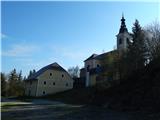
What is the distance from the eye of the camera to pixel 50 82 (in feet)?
188

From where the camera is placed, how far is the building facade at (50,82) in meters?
55.8

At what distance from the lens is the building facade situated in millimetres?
55781

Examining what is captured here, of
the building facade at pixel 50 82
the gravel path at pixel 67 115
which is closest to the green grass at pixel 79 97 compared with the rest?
the building facade at pixel 50 82

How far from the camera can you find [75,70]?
115m

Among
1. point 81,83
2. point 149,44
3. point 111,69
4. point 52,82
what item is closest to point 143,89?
point 149,44

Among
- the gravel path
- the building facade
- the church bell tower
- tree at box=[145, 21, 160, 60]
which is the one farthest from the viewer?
the church bell tower

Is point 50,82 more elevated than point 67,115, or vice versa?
point 50,82

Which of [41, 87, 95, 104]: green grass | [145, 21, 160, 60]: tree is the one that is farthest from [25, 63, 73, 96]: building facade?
[145, 21, 160, 60]: tree

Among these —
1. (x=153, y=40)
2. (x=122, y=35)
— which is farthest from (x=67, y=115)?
(x=122, y=35)

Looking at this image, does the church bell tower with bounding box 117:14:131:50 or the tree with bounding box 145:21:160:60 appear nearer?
the tree with bounding box 145:21:160:60

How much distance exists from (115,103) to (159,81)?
17.0ft

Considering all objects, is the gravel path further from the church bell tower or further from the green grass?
the church bell tower

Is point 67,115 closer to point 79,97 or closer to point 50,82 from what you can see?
point 79,97

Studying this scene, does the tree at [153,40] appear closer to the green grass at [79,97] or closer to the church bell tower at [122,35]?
the green grass at [79,97]
